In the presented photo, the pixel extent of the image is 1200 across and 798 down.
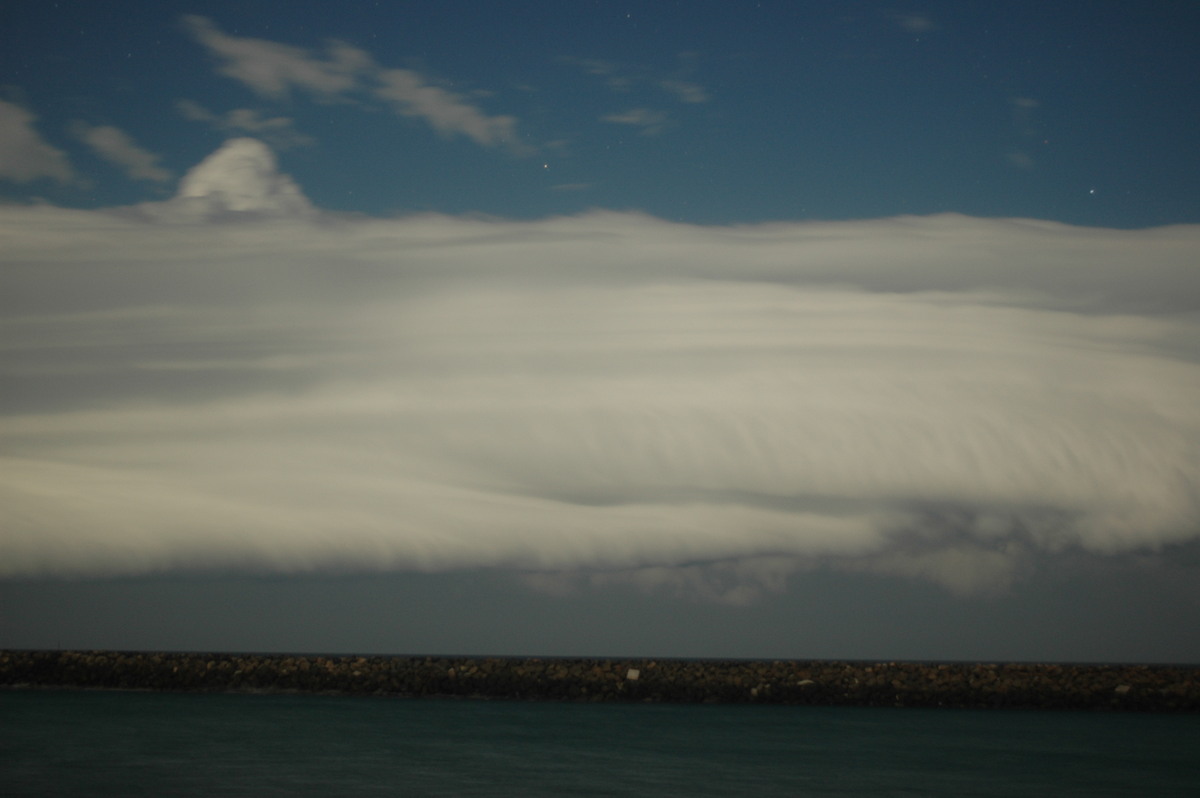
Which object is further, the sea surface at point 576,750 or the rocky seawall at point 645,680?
the rocky seawall at point 645,680

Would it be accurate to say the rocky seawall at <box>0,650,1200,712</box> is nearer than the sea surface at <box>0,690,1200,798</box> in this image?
No

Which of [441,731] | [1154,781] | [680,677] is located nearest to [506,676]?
[680,677]

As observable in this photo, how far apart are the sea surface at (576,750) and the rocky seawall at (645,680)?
1060 millimetres

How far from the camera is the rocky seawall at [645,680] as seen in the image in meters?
38.9

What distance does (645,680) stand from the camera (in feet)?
136

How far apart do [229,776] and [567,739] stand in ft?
33.9

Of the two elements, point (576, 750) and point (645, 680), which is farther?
point (645, 680)

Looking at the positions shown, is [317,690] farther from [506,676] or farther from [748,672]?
[748,672]

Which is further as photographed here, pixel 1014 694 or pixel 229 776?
pixel 1014 694

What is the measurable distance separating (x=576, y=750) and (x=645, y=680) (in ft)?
46.5

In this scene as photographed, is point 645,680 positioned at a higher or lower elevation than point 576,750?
Result: higher

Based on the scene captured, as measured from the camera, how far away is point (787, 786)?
2227 centimetres

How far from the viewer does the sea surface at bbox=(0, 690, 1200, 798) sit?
21766 millimetres

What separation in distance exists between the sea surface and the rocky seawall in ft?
3.48
